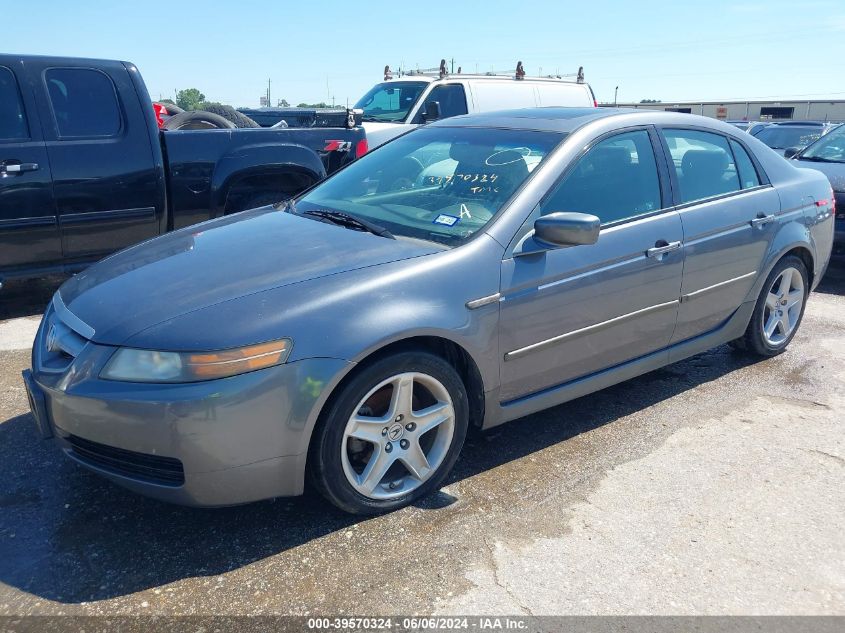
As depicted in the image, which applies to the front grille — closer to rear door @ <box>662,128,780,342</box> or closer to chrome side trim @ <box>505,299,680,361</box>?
chrome side trim @ <box>505,299,680,361</box>

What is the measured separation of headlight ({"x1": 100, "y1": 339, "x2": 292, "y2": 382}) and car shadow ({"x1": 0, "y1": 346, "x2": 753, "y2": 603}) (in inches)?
27.6

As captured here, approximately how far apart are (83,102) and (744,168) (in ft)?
15.8

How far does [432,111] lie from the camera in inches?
380

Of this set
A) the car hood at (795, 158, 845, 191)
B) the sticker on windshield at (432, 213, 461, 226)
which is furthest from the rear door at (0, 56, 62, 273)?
the car hood at (795, 158, 845, 191)

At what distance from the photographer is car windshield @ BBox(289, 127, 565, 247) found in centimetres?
337

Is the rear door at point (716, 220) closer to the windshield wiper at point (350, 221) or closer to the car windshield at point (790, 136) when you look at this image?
the windshield wiper at point (350, 221)

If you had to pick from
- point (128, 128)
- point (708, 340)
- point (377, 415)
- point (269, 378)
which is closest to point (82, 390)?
point (269, 378)

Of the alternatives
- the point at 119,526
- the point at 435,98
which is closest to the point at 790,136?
the point at 435,98

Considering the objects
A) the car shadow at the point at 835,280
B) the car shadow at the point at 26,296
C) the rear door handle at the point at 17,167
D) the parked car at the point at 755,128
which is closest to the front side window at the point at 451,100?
the car shadow at the point at 835,280

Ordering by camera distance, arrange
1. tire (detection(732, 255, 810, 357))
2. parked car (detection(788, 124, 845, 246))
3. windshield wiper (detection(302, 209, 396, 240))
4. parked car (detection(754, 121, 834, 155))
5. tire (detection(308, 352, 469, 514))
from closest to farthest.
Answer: tire (detection(308, 352, 469, 514)) < windshield wiper (detection(302, 209, 396, 240)) < tire (detection(732, 255, 810, 357)) < parked car (detection(788, 124, 845, 246)) < parked car (detection(754, 121, 834, 155))

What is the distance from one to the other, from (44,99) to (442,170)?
348cm

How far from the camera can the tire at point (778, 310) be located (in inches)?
182

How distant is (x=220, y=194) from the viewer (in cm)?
614

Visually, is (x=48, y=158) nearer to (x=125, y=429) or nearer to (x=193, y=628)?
(x=125, y=429)
